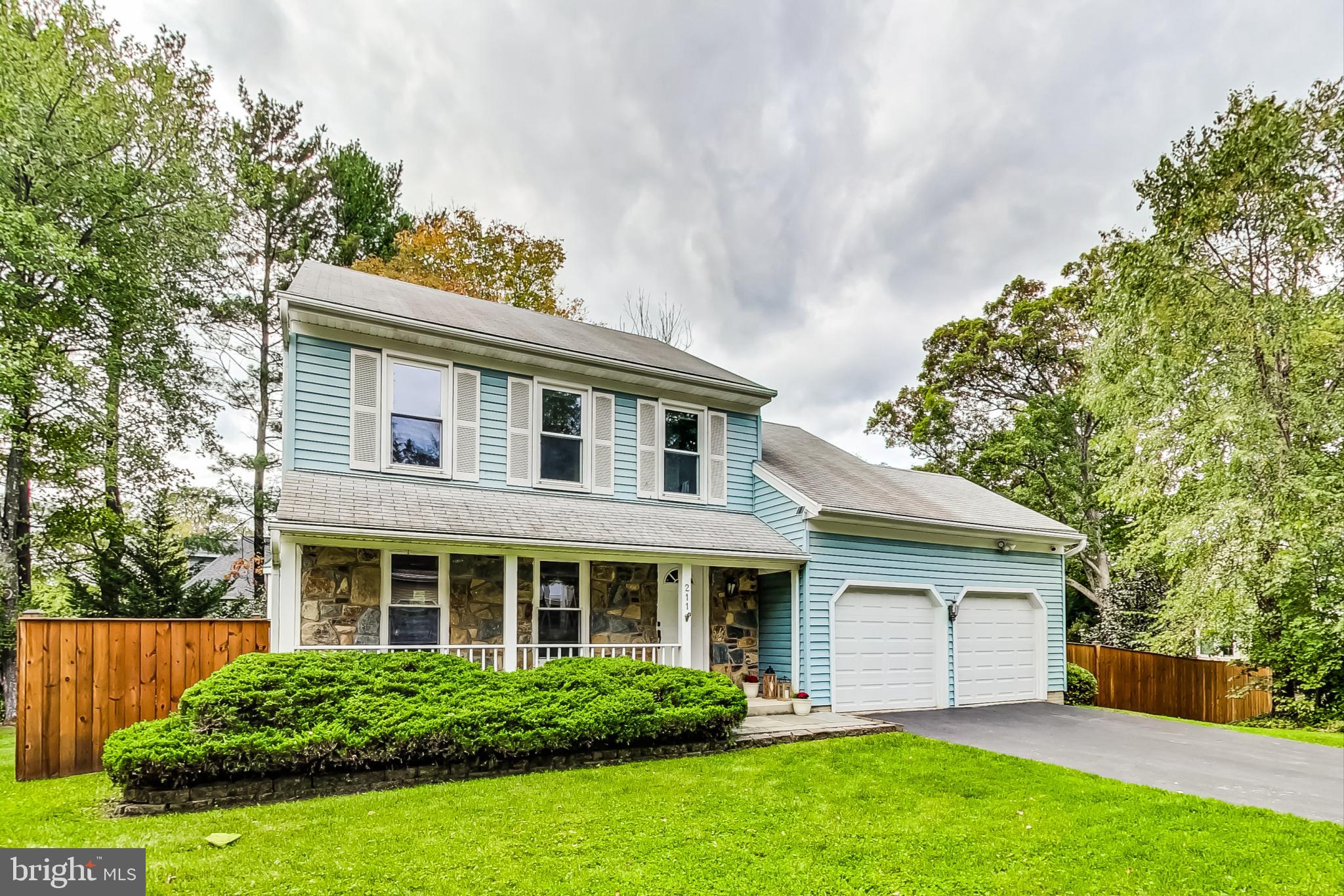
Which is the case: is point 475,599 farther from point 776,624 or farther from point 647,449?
point 776,624

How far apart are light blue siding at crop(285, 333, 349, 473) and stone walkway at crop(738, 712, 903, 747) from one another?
600 cm

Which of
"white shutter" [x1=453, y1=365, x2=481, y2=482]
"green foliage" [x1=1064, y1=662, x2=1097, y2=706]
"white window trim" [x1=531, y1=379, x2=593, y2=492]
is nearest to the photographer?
"white shutter" [x1=453, y1=365, x2=481, y2=482]

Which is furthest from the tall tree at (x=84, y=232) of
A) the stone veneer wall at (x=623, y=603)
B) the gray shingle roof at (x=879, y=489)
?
the gray shingle roof at (x=879, y=489)

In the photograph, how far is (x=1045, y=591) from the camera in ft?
42.1

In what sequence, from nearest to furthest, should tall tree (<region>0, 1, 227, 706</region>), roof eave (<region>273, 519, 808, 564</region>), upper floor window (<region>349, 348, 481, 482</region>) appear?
1. roof eave (<region>273, 519, 808, 564</region>)
2. upper floor window (<region>349, 348, 481, 482</region>)
3. tall tree (<region>0, 1, 227, 706</region>)

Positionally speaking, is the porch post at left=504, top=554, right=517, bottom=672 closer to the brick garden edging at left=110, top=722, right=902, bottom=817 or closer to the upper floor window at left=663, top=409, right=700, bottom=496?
the brick garden edging at left=110, top=722, right=902, bottom=817

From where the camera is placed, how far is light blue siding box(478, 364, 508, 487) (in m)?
9.80

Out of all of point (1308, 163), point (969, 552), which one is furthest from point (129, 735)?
point (1308, 163)

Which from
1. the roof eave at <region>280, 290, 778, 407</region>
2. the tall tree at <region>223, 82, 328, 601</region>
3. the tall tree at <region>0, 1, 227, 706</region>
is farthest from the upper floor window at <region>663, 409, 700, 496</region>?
the tall tree at <region>223, 82, 328, 601</region>

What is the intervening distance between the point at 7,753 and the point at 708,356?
18.8m

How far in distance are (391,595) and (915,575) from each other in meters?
8.02

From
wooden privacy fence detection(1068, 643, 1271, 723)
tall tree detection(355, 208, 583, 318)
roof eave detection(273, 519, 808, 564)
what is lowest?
wooden privacy fence detection(1068, 643, 1271, 723)

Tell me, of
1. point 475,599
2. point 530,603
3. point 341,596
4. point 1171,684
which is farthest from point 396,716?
point 1171,684

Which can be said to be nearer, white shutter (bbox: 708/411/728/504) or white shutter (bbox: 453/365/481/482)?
white shutter (bbox: 453/365/481/482)
